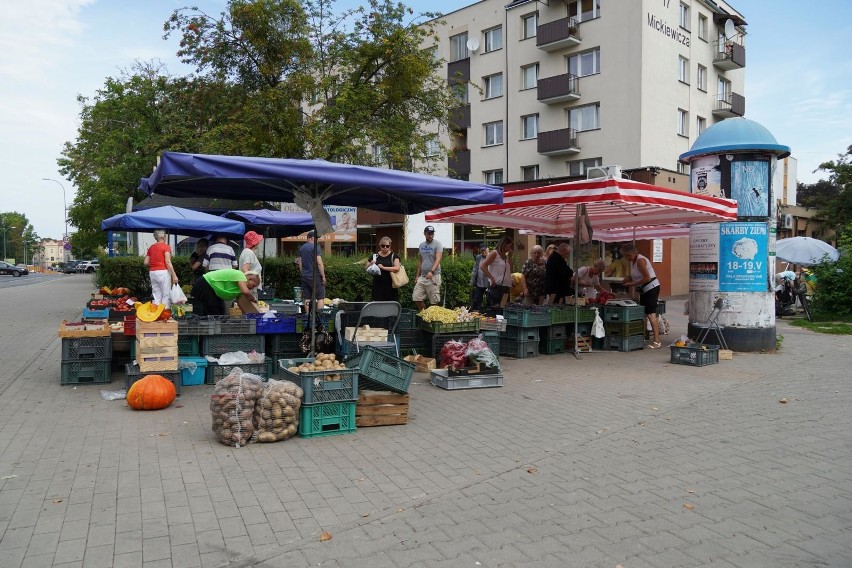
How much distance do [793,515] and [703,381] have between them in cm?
475

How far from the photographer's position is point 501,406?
718cm

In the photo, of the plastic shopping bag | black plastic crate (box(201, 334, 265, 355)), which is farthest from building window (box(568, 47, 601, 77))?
black plastic crate (box(201, 334, 265, 355))

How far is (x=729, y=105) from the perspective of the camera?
31.9 metres

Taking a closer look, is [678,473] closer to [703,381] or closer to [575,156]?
[703,381]

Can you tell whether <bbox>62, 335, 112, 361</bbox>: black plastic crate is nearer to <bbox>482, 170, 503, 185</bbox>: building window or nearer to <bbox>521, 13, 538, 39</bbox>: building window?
<bbox>482, 170, 503, 185</bbox>: building window

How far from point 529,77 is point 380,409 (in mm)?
28669

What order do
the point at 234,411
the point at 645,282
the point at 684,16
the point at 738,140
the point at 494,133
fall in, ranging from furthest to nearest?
the point at 494,133, the point at 684,16, the point at 645,282, the point at 738,140, the point at 234,411

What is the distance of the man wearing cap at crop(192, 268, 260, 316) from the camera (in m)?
8.09

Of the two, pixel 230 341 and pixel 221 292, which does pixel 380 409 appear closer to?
A: pixel 230 341

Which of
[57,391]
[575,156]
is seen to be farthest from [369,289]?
[575,156]

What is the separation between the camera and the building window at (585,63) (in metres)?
28.7

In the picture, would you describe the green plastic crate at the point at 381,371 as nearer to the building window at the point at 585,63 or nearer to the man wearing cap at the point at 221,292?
the man wearing cap at the point at 221,292

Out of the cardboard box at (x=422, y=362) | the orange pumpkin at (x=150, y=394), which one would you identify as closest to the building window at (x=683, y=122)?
the cardboard box at (x=422, y=362)

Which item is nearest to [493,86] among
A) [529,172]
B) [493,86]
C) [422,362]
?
[493,86]
